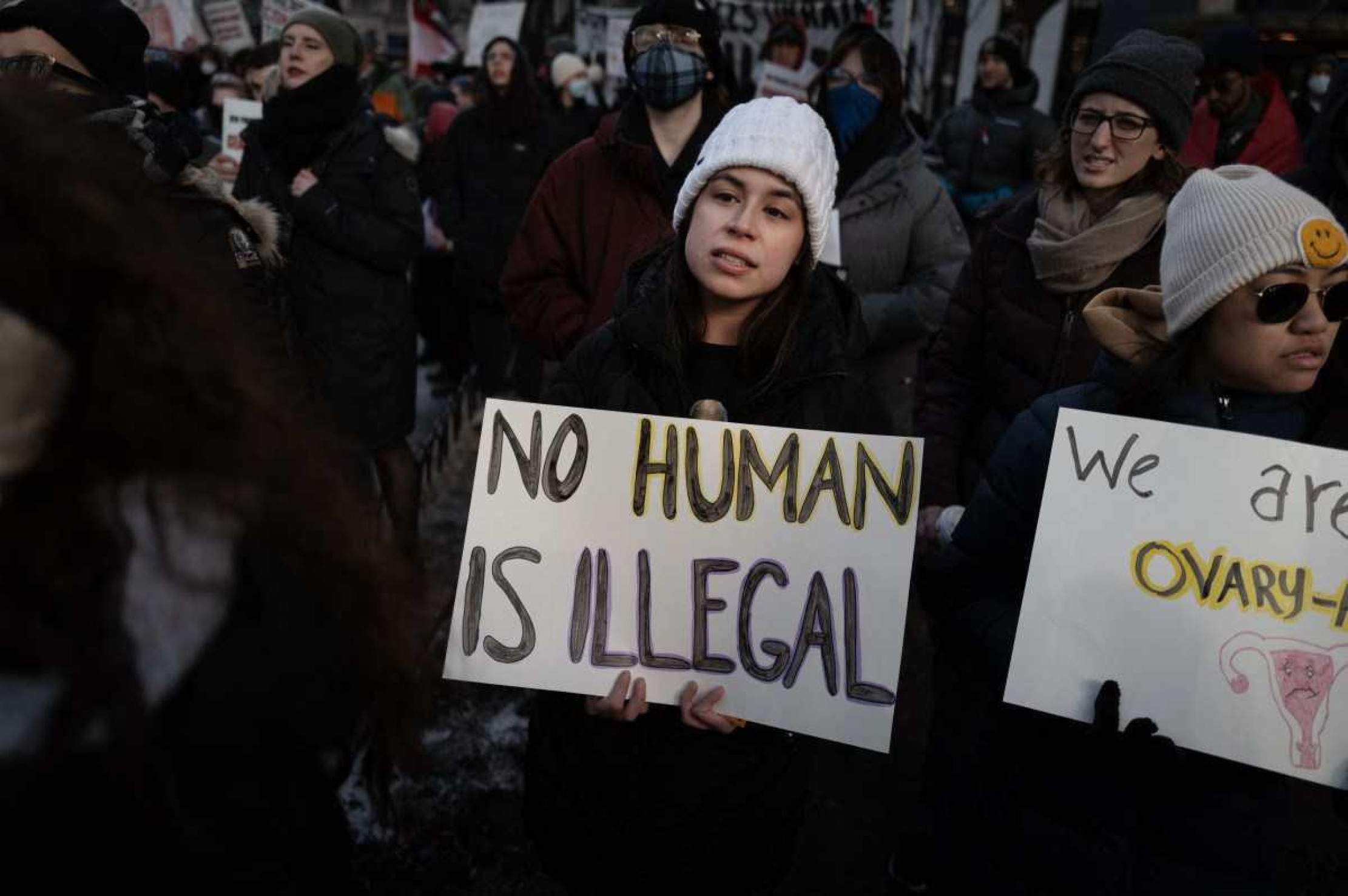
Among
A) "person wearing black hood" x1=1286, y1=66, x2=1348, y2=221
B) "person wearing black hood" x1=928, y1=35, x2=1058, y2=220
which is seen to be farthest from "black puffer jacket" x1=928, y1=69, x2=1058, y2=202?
"person wearing black hood" x1=1286, y1=66, x2=1348, y2=221

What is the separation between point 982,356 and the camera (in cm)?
258

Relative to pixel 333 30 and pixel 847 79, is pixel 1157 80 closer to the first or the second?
pixel 847 79

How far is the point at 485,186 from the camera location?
5242 millimetres

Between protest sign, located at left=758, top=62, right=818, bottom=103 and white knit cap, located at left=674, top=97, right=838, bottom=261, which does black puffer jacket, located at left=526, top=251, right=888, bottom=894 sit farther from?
protest sign, located at left=758, top=62, right=818, bottom=103

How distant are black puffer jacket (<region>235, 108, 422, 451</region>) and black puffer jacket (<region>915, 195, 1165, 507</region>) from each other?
1.98 meters

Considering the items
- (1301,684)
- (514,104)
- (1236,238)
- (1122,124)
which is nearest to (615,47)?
(514,104)

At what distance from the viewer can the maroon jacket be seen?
9.03ft

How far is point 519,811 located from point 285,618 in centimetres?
220

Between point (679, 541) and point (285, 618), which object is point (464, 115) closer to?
point (679, 541)

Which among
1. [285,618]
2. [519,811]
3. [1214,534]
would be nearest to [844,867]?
[519,811]

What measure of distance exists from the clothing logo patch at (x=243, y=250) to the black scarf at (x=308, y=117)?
117cm

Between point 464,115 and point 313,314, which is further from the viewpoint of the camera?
point 464,115

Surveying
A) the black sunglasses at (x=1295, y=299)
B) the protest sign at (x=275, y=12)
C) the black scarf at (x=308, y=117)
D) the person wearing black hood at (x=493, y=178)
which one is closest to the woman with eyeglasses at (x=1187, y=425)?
the black sunglasses at (x=1295, y=299)

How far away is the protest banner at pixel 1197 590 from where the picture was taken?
4.57 feet
